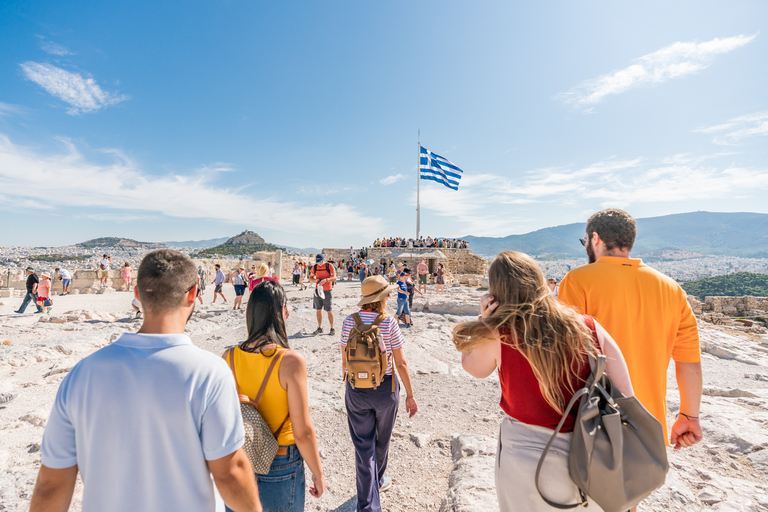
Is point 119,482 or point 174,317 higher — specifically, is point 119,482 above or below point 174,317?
below

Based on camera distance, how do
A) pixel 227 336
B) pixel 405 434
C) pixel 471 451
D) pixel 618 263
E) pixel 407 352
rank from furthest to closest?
pixel 227 336 < pixel 407 352 < pixel 405 434 < pixel 471 451 < pixel 618 263

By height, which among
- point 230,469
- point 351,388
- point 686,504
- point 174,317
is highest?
point 174,317

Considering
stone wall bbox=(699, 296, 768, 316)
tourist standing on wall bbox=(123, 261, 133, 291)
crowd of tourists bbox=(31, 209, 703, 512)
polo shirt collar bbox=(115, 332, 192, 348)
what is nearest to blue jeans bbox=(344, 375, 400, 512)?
crowd of tourists bbox=(31, 209, 703, 512)

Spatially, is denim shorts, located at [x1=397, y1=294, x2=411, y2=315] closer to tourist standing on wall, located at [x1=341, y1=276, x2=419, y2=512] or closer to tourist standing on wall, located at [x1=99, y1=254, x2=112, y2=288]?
tourist standing on wall, located at [x1=341, y1=276, x2=419, y2=512]

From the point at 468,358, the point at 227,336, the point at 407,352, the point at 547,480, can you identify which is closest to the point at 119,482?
the point at 468,358

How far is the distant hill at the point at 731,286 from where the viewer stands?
32947 millimetres

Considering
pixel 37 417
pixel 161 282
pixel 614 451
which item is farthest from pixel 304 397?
pixel 37 417

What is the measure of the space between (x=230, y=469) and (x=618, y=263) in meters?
2.03

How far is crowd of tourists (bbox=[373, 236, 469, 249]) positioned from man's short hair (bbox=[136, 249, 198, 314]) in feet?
83.4

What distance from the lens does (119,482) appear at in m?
1.06

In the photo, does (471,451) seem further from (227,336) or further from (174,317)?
(227,336)

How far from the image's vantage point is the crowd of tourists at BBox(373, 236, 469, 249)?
26625 millimetres

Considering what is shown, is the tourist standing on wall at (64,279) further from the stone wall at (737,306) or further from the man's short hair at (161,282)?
the stone wall at (737,306)

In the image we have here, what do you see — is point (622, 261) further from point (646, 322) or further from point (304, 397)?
point (304, 397)
